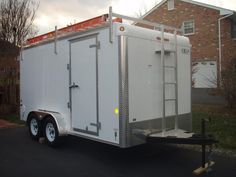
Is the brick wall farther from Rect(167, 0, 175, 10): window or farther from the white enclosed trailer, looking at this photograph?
the white enclosed trailer

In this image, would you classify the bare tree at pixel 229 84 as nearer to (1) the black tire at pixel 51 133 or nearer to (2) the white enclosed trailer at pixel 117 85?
(2) the white enclosed trailer at pixel 117 85

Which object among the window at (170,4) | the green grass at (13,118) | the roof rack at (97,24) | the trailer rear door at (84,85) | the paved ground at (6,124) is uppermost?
the window at (170,4)

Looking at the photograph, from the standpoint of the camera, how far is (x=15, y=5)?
2094 cm

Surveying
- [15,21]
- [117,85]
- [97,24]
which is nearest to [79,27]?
[97,24]

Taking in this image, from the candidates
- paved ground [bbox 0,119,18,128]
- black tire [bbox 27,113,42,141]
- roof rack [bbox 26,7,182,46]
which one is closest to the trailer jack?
roof rack [bbox 26,7,182,46]

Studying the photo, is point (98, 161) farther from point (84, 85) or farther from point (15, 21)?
point (15, 21)

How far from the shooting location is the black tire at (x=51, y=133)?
6973mm

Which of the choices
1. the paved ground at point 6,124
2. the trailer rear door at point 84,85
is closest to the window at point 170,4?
the paved ground at point 6,124

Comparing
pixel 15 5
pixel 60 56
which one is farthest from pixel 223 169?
pixel 15 5

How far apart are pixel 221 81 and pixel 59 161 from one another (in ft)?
24.5

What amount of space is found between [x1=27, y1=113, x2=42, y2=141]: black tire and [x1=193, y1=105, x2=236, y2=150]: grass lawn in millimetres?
4522

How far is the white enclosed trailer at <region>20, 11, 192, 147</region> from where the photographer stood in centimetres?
553

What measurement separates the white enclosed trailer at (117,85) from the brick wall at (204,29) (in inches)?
580

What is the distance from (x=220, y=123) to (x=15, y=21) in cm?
1681
